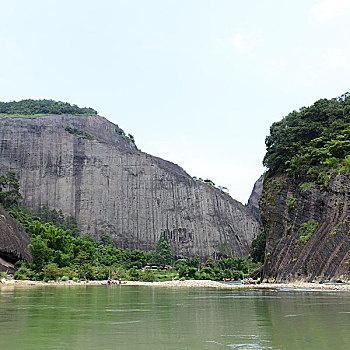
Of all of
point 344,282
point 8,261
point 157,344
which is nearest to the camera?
point 157,344

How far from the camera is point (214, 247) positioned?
99.8 meters

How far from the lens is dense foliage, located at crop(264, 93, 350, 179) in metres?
34.4

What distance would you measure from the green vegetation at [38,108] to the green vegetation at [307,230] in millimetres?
93551

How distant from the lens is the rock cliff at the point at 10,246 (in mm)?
39681

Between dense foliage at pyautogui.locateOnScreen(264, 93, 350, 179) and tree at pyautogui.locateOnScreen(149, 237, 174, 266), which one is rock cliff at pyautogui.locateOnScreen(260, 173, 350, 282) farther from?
tree at pyautogui.locateOnScreen(149, 237, 174, 266)

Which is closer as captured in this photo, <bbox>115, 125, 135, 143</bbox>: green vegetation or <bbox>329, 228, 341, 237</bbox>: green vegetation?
<bbox>329, 228, 341, 237</bbox>: green vegetation

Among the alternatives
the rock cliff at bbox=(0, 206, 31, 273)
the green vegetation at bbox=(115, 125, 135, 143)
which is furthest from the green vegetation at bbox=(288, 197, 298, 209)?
the green vegetation at bbox=(115, 125, 135, 143)

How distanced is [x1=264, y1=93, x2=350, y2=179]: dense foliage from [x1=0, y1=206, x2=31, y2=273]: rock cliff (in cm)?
2597

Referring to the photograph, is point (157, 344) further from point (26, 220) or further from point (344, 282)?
point (26, 220)

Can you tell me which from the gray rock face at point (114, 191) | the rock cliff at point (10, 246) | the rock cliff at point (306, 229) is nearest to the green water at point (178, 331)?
the rock cliff at point (306, 229)

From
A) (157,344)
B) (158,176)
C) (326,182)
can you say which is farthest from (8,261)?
(158,176)

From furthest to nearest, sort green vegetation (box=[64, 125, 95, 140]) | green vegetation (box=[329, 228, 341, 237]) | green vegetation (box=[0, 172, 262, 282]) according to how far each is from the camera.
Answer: green vegetation (box=[64, 125, 95, 140]), green vegetation (box=[0, 172, 262, 282]), green vegetation (box=[329, 228, 341, 237])

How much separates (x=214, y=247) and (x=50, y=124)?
48.3 metres

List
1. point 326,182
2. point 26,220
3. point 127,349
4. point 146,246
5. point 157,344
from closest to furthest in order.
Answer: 1. point 127,349
2. point 157,344
3. point 326,182
4. point 26,220
5. point 146,246
